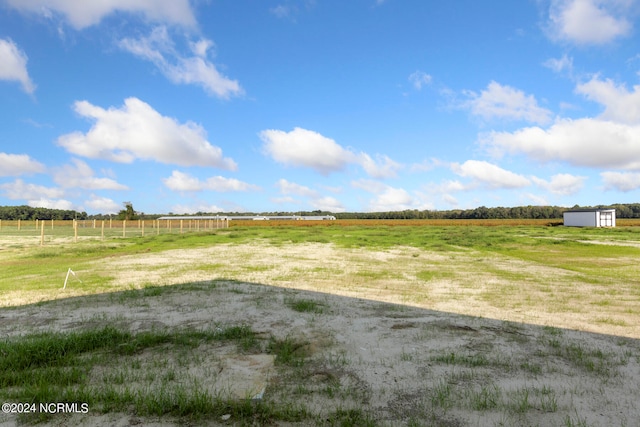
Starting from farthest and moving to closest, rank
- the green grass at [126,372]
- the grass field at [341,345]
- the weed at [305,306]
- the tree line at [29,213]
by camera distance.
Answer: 1. the tree line at [29,213]
2. the weed at [305,306]
3. the grass field at [341,345]
4. the green grass at [126,372]

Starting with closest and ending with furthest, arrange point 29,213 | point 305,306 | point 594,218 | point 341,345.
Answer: point 341,345, point 305,306, point 594,218, point 29,213

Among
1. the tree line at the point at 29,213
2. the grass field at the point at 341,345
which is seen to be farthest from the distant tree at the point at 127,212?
the grass field at the point at 341,345

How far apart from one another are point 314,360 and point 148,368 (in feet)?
8.00

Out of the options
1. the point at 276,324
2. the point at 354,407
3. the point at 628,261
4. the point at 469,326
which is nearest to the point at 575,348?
the point at 469,326

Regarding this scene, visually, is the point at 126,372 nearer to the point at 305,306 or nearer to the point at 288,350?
the point at 288,350

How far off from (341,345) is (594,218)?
68.2 meters

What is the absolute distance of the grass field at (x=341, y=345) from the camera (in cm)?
425

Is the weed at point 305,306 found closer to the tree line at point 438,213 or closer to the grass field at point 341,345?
the grass field at point 341,345

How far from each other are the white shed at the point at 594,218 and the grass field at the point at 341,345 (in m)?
55.3

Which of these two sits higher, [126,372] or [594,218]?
[594,218]

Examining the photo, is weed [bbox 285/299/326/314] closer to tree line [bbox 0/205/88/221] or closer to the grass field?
the grass field

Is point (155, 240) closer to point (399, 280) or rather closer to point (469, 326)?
point (399, 280)

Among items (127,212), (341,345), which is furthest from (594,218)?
(127,212)

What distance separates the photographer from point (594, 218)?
59.0 metres
